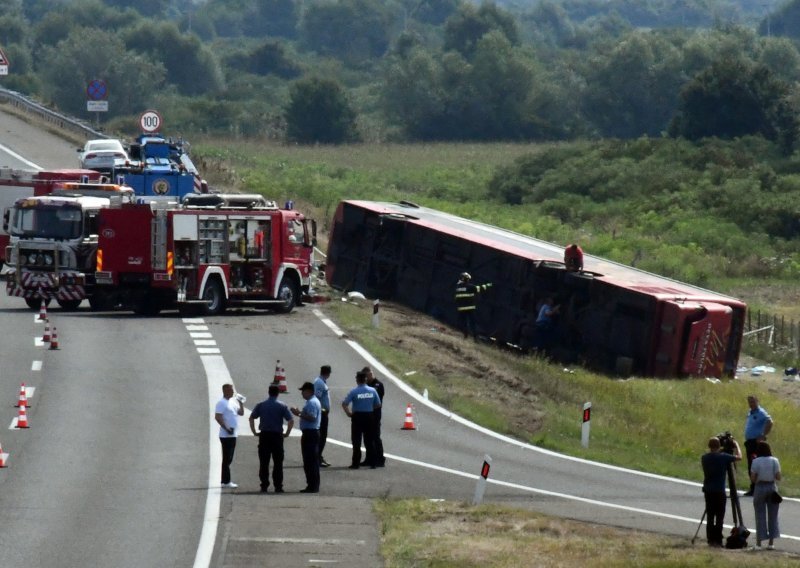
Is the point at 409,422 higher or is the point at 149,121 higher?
the point at 149,121

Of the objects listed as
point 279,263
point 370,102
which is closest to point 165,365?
point 279,263

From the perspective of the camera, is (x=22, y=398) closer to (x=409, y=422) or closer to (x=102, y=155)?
(x=409, y=422)

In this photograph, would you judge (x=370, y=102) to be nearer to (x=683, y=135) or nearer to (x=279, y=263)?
(x=683, y=135)

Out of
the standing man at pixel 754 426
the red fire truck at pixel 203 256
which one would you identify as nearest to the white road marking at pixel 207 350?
the red fire truck at pixel 203 256

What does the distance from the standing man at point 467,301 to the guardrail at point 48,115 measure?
36.3m

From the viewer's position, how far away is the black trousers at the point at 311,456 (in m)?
20.3

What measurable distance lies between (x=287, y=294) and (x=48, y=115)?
41.9m

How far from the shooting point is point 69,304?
3606cm

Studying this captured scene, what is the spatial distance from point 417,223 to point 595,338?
23.7 feet

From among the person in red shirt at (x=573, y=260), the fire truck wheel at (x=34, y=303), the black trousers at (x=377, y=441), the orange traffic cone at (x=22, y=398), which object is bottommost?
the fire truck wheel at (x=34, y=303)

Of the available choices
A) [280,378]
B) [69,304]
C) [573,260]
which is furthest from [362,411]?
[69,304]

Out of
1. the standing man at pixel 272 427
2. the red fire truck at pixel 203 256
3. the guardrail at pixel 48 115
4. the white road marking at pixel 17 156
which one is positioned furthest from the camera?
the guardrail at pixel 48 115

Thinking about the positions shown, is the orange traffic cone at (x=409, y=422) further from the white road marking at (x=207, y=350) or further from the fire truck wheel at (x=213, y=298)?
the fire truck wheel at (x=213, y=298)

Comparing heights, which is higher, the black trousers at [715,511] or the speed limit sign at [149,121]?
the speed limit sign at [149,121]
